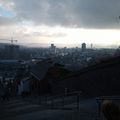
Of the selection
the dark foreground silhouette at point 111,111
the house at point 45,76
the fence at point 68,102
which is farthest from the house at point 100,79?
the house at point 45,76

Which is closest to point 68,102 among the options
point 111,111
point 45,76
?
point 111,111

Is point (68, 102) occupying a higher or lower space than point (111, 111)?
lower

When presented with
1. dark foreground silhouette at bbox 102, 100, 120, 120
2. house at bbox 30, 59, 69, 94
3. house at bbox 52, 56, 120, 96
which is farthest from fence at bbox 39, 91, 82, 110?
house at bbox 30, 59, 69, 94

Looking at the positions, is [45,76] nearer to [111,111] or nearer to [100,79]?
[100,79]

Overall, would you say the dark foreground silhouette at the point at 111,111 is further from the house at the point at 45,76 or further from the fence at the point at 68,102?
the house at the point at 45,76

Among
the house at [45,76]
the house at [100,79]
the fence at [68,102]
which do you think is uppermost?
the house at [100,79]

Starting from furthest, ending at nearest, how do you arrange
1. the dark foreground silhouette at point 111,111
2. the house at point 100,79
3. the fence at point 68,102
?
1. the house at point 100,79
2. the fence at point 68,102
3. the dark foreground silhouette at point 111,111

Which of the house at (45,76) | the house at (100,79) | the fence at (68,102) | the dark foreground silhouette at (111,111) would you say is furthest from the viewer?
the house at (45,76)

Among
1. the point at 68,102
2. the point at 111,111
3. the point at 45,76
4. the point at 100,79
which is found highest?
the point at 111,111

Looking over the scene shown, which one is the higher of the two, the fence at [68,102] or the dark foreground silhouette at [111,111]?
the dark foreground silhouette at [111,111]

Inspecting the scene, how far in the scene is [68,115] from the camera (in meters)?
18.3

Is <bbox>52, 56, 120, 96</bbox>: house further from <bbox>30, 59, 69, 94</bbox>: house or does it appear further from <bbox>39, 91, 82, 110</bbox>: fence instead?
<bbox>30, 59, 69, 94</bbox>: house

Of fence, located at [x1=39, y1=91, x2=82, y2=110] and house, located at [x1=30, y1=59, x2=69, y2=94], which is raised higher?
fence, located at [x1=39, y1=91, x2=82, y2=110]

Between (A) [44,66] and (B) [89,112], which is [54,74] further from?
(B) [89,112]
